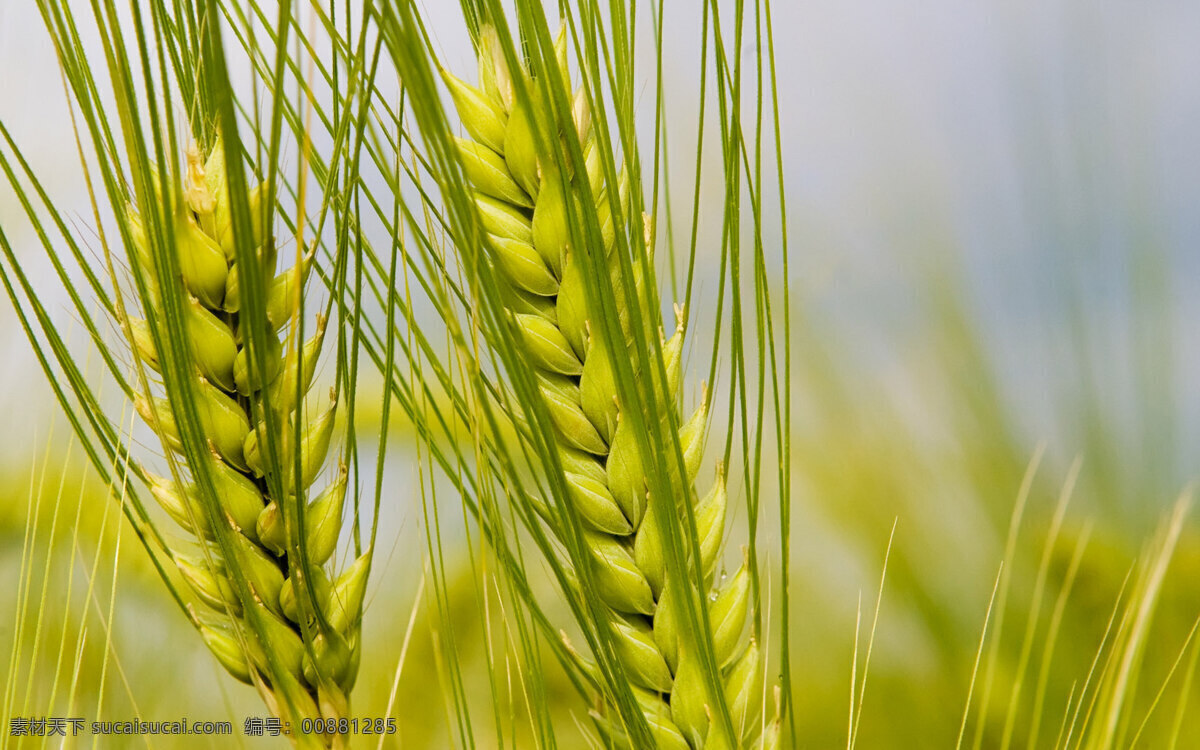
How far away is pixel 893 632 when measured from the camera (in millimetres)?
877

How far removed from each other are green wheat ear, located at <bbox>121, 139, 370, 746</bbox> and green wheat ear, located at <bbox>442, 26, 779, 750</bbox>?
93 millimetres

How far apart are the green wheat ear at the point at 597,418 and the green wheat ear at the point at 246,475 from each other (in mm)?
93

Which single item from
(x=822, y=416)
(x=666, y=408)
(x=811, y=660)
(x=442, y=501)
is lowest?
(x=811, y=660)

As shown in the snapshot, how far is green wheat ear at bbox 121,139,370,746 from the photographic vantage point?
35 cm

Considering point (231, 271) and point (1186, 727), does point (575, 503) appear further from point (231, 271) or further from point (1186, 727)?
point (1186, 727)

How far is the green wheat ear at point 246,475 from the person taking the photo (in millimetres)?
355

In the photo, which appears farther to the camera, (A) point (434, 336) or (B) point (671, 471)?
(A) point (434, 336)

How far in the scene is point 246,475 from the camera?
1.29ft

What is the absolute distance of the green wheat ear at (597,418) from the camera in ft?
1.19

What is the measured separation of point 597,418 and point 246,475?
165 millimetres

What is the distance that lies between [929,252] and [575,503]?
65cm

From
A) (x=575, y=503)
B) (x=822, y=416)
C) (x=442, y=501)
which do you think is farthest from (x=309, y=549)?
(x=822, y=416)

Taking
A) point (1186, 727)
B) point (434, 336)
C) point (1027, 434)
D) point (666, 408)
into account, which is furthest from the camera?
point (434, 336)

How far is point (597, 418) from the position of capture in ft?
1.21
